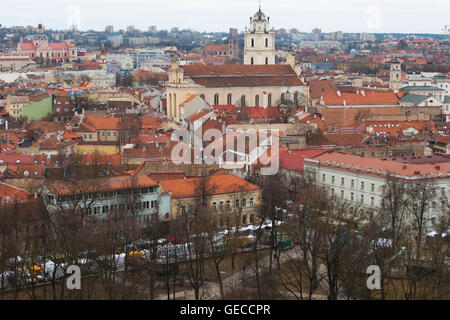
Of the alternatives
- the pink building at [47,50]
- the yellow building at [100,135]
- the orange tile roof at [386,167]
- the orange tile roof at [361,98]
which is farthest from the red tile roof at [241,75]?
the pink building at [47,50]

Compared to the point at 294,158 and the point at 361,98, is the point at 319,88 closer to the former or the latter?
the point at 361,98

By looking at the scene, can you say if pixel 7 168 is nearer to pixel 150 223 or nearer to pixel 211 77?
pixel 150 223

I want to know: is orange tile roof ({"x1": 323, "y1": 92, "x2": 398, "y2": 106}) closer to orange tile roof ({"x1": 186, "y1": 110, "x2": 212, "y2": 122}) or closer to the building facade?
orange tile roof ({"x1": 186, "y1": 110, "x2": 212, "y2": 122})

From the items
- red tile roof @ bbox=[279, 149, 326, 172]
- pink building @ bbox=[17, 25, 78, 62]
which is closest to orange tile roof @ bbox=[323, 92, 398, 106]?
red tile roof @ bbox=[279, 149, 326, 172]

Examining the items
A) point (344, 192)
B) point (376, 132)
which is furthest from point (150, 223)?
point (376, 132)

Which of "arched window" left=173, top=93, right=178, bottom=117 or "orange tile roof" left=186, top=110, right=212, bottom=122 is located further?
"arched window" left=173, top=93, right=178, bottom=117

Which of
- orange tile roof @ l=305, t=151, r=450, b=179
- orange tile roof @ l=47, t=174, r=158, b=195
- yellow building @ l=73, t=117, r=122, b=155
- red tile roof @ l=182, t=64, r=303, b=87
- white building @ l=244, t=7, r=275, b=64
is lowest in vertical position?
yellow building @ l=73, t=117, r=122, b=155

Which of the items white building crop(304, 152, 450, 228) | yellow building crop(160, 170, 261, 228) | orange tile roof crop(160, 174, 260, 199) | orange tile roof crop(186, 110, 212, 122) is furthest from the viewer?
orange tile roof crop(186, 110, 212, 122)

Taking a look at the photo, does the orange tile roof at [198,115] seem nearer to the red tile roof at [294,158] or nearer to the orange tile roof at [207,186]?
the red tile roof at [294,158]
